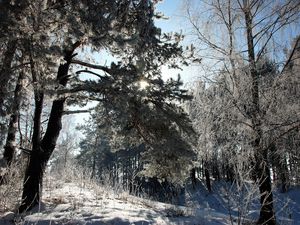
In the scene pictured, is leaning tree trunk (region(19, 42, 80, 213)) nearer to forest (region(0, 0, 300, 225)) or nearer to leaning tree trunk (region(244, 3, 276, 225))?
forest (region(0, 0, 300, 225))

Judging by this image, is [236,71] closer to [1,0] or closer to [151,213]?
[151,213]

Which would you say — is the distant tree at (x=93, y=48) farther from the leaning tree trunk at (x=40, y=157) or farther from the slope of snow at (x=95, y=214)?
the slope of snow at (x=95, y=214)

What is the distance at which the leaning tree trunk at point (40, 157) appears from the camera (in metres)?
8.76

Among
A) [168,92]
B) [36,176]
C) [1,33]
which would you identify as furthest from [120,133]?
[1,33]

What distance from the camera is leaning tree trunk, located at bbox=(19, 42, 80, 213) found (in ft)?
28.7

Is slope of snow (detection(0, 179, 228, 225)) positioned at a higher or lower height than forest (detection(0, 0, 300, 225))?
lower

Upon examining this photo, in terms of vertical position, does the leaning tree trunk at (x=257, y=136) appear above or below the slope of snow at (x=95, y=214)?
above

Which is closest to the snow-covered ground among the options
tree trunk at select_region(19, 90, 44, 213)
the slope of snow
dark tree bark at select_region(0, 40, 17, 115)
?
the slope of snow

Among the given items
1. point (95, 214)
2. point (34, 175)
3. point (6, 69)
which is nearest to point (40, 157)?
point (34, 175)

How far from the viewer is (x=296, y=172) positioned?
9914mm

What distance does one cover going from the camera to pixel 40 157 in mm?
9242

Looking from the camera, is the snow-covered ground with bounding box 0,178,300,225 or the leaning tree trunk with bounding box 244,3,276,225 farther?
the leaning tree trunk with bounding box 244,3,276,225

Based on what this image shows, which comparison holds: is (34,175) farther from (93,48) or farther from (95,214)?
(93,48)

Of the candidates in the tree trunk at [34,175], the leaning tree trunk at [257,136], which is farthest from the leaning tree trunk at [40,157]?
the leaning tree trunk at [257,136]
